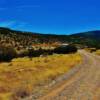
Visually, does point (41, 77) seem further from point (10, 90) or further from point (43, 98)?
point (43, 98)

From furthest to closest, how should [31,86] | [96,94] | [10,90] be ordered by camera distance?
1. [31,86]
2. [10,90]
3. [96,94]

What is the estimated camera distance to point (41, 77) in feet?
100

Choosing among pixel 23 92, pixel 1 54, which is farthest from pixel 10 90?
pixel 1 54

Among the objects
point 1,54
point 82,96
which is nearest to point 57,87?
point 82,96

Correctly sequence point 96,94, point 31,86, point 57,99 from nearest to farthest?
point 57,99, point 96,94, point 31,86

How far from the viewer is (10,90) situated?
2319 cm

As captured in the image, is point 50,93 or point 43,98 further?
point 50,93

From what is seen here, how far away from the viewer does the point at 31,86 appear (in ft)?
83.0

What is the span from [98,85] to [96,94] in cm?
456

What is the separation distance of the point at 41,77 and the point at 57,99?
10.8 m

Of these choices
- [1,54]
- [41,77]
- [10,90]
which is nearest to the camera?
[10,90]

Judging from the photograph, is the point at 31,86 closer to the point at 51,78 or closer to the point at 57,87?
the point at 57,87

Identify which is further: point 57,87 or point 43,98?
point 57,87

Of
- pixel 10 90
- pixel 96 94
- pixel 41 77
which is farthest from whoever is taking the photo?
pixel 41 77
